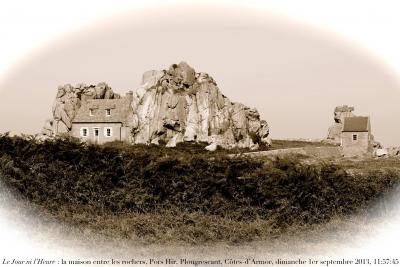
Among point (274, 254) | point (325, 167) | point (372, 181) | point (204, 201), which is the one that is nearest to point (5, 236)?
point (204, 201)

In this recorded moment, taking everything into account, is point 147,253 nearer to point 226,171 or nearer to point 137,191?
point 137,191

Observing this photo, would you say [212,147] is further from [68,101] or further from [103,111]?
[68,101]

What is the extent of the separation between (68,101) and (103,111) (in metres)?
8.26

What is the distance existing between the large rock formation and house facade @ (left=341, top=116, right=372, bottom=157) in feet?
37.8

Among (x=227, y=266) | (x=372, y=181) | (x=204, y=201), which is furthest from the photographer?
(x=372, y=181)

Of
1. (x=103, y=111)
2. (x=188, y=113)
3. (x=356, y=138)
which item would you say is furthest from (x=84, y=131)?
(x=356, y=138)

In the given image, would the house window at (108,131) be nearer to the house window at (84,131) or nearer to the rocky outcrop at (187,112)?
the house window at (84,131)

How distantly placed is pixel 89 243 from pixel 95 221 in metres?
1.47

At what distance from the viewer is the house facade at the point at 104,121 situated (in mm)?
69375

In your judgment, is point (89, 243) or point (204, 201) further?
point (204, 201)

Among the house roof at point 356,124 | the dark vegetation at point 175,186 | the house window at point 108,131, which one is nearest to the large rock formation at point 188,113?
the house window at point 108,131

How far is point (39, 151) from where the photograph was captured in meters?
14.3

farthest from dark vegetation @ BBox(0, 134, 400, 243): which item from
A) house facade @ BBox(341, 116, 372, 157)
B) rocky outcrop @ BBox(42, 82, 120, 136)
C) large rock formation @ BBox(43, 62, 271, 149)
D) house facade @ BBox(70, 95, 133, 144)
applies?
rocky outcrop @ BBox(42, 82, 120, 136)

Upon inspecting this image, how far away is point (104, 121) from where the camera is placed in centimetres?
6938
